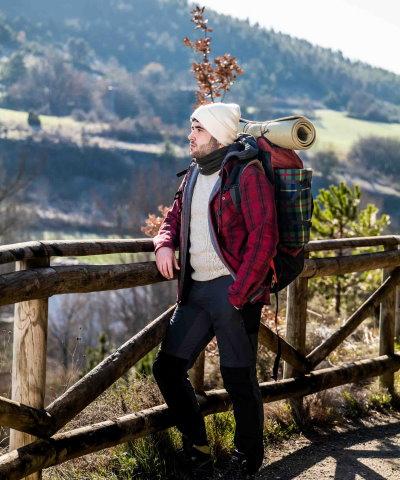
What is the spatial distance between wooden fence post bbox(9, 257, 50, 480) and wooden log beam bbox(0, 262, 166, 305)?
0.14 metres

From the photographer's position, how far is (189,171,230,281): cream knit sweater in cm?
331

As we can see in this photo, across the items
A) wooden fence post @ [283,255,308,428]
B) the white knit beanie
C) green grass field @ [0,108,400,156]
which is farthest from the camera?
green grass field @ [0,108,400,156]

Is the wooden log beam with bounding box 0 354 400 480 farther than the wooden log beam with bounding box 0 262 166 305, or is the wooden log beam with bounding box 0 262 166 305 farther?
the wooden log beam with bounding box 0 354 400 480

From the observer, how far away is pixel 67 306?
211 feet

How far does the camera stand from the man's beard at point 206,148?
3.31m

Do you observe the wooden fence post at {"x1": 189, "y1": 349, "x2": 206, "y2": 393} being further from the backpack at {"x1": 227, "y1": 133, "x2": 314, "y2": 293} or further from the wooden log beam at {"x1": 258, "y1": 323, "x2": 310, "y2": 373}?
the backpack at {"x1": 227, "y1": 133, "x2": 314, "y2": 293}

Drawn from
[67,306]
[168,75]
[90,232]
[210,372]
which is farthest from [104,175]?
[210,372]

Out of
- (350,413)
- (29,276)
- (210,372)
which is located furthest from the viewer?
(210,372)

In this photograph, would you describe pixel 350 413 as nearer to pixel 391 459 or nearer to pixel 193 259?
pixel 391 459

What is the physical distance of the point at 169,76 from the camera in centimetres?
16950

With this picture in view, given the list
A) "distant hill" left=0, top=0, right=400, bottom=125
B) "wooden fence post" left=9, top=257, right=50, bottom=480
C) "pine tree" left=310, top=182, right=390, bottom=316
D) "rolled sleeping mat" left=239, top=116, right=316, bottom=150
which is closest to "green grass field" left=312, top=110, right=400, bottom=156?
"distant hill" left=0, top=0, right=400, bottom=125

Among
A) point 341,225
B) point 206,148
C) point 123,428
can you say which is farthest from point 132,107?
point 206,148

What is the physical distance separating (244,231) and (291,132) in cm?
44

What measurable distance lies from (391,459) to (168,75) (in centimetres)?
16987
